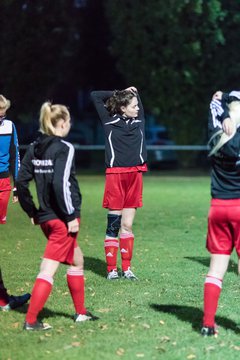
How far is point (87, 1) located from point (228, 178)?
3835cm

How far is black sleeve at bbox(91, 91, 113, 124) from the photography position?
10.3 m

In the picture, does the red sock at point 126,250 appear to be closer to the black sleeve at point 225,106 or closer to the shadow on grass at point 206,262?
the shadow on grass at point 206,262

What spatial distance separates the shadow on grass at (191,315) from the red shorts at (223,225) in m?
0.87

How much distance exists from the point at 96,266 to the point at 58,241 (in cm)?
418

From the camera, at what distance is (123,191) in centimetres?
1035

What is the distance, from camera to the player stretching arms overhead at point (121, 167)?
1025cm

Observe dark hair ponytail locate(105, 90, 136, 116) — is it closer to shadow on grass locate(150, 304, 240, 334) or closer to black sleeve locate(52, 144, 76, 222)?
shadow on grass locate(150, 304, 240, 334)

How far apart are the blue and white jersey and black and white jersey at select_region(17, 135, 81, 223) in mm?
3056

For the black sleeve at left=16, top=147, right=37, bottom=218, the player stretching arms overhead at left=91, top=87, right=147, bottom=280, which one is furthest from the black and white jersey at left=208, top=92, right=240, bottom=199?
the player stretching arms overhead at left=91, top=87, right=147, bottom=280

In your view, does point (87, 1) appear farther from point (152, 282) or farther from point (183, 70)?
point (152, 282)

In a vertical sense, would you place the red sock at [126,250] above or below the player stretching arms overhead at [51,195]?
below

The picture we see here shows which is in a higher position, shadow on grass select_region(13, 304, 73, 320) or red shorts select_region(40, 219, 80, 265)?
red shorts select_region(40, 219, 80, 265)

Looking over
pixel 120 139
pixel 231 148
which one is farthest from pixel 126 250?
pixel 231 148

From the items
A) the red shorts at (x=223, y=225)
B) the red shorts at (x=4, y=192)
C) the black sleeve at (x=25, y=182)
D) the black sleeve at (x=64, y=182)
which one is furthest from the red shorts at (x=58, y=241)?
the red shorts at (x=4, y=192)
